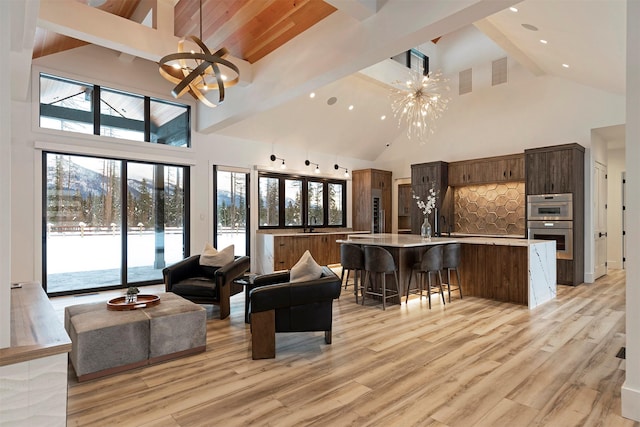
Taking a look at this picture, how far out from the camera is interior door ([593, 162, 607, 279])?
6.93 meters

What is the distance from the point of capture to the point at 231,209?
7625mm

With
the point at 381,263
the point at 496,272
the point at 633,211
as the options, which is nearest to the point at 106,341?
the point at 381,263

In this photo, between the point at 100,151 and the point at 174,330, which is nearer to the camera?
the point at 174,330

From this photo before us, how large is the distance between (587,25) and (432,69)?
4.95 m

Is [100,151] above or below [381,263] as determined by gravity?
above

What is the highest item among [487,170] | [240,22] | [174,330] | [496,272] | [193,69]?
[240,22]

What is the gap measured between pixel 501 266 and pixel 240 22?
508 centimetres

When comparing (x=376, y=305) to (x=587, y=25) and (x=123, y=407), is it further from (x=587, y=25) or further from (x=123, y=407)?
(x=587, y=25)

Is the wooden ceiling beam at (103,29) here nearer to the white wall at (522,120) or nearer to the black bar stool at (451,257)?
the black bar stool at (451,257)

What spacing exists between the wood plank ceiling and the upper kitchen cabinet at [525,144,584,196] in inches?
193

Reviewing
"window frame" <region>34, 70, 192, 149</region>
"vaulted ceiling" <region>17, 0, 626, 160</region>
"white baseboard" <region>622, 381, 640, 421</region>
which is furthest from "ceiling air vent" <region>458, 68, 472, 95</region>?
"white baseboard" <region>622, 381, 640, 421</region>

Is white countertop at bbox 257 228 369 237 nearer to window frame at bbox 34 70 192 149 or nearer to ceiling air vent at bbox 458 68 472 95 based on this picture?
window frame at bbox 34 70 192 149

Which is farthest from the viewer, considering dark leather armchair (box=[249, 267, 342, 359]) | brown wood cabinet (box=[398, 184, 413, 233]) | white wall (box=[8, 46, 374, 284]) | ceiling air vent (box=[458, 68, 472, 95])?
brown wood cabinet (box=[398, 184, 413, 233])

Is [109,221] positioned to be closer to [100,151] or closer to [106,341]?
[100,151]
